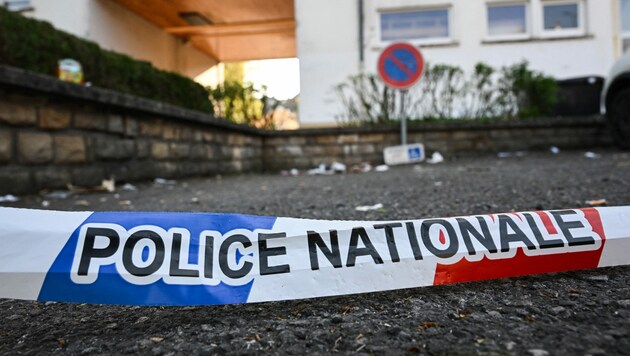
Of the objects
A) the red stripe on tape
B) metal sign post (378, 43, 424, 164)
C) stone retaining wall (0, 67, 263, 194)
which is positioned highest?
metal sign post (378, 43, 424, 164)

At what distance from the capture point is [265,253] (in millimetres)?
1036

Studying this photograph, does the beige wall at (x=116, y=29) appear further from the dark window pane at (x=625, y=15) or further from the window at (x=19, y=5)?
the dark window pane at (x=625, y=15)

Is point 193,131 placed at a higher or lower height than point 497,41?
lower

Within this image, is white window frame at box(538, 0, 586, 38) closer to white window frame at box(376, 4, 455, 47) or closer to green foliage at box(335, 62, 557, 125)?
white window frame at box(376, 4, 455, 47)

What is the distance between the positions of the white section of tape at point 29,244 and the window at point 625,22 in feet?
45.9

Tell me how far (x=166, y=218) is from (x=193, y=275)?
0.20 m

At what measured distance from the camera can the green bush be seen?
3770 millimetres

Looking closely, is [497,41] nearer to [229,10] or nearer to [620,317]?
[229,10]

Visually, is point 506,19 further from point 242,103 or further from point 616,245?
point 616,245

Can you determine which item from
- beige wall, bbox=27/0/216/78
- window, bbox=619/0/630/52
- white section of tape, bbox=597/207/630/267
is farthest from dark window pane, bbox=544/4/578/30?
white section of tape, bbox=597/207/630/267

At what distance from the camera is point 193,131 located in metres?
5.56

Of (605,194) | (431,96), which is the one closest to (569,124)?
(431,96)

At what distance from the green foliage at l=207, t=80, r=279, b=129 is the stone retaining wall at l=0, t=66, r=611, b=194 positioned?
3.99ft

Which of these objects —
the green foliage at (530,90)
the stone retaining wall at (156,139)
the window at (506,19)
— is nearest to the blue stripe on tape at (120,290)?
the stone retaining wall at (156,139)
